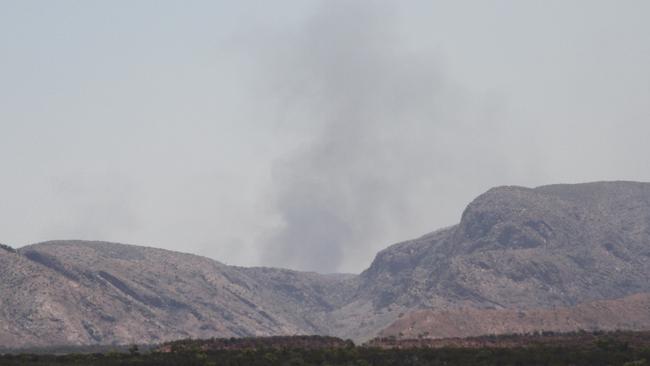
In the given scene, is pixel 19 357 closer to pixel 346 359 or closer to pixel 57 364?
pixel 57 364

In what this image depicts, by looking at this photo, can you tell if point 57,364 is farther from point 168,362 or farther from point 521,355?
point 521,355

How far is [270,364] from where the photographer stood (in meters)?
114

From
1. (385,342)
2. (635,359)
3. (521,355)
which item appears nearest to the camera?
(635,359)

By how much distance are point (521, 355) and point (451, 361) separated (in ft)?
30.5

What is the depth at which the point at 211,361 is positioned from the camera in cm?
11819

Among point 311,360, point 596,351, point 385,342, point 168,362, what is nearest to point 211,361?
point 168,362

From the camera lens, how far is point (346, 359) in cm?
12438

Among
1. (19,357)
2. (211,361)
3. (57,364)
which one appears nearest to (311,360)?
(211,361)

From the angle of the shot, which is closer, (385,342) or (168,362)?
(168,362)

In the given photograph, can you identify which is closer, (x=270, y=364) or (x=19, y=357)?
(x=270, y=364)

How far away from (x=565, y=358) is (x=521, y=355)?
6869 millimetres

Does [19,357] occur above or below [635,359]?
above

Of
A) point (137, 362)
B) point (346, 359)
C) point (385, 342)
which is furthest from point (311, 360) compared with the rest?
point (385, 342)

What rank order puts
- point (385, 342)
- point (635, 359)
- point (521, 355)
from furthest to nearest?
1. point (385, 342)
2. point (521, 355)
3. point (635, 359)
